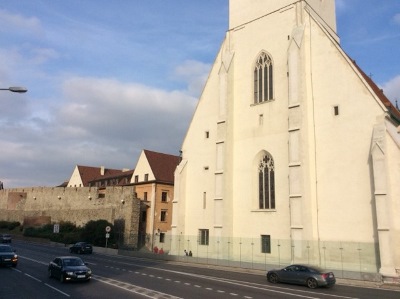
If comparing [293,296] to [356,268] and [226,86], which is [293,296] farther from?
[226,86]

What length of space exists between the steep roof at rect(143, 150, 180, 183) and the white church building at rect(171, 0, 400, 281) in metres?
14.2

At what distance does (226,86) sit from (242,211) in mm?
12385

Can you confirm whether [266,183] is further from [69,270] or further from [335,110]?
[69,270]

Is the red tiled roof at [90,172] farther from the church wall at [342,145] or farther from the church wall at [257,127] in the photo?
the church wall at [342,145]

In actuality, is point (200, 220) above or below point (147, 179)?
below

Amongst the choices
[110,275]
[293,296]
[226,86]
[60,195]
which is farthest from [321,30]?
[60,195]

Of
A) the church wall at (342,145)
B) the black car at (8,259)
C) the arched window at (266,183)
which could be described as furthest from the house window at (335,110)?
the black car at (8,259)

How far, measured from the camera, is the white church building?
1062 inches

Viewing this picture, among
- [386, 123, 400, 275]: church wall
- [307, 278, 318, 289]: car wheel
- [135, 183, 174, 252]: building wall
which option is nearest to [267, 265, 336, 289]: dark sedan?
[307, 278, 318, 289]: car wheel

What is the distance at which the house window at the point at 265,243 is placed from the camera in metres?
32.1

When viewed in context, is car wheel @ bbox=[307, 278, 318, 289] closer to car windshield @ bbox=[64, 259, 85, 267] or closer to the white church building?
the white church building

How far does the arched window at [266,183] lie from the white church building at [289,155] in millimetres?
91

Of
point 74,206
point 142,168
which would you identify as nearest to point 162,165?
point 142,168

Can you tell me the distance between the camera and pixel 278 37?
34781 millimetres
